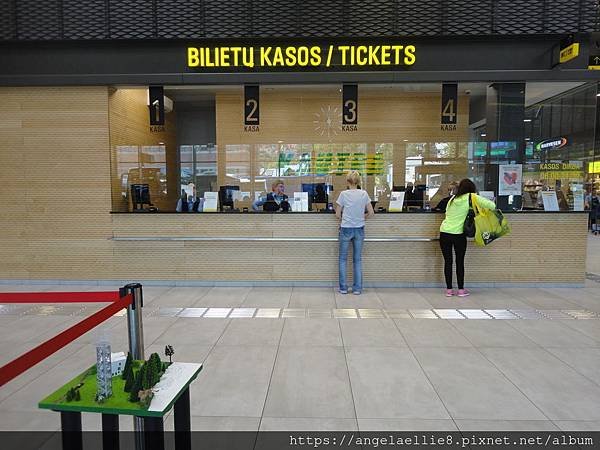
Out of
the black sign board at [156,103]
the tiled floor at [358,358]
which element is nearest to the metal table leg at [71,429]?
the tiled floor at [358,358]

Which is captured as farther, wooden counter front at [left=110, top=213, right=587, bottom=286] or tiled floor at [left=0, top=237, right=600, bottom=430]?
wooden counter front at [left=110, top=213, right=587, bottom=286]

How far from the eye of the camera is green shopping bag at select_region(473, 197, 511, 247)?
5621 millimetres

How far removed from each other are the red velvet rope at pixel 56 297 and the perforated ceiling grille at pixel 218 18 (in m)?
5.28

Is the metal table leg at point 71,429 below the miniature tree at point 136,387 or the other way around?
below

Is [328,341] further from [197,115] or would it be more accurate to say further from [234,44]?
[197,115]

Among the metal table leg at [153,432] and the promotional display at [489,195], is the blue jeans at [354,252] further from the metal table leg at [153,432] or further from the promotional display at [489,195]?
the metal table leg at [153,432]

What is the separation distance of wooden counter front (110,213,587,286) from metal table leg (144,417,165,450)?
455cm

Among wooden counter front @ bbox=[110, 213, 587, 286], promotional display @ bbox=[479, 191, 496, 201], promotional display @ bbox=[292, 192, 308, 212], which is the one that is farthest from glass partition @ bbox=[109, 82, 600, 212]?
wooden counter front @ bbox=[110, 213, 587, 286]

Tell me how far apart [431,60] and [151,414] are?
6.22m

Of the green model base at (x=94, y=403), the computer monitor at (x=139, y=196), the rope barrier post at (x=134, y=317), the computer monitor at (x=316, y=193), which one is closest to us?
the green model base at (x=94, y=403)

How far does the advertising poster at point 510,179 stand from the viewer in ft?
21.3

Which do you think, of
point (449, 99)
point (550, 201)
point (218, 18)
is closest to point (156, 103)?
point (218, 18)

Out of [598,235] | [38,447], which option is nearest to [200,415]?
[38,447]

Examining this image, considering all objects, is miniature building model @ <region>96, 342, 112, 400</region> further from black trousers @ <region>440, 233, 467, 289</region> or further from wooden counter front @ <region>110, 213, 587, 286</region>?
black trousers @ <region>440, 233, 467, 289</region>
